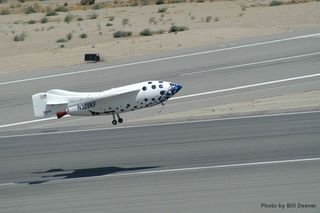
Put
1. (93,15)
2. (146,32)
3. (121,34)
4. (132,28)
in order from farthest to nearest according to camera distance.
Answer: (93,15) → (132,28) → (121,34) → (146,32)

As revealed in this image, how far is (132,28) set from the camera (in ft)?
257

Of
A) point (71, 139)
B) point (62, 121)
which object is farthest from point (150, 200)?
point (62, 121)

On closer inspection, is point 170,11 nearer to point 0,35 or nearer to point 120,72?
point 0,35

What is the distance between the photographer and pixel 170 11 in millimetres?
90812

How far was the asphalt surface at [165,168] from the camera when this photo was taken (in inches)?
1144

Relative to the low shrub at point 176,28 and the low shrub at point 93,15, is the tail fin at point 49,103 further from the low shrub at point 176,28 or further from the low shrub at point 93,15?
the low shrub at point 93,15

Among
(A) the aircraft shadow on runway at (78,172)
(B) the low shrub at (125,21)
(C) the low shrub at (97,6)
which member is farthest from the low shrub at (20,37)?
(A) the aircraft shadow on runway at (78,172)

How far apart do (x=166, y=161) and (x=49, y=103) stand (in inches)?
218

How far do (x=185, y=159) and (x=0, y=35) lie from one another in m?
47.3

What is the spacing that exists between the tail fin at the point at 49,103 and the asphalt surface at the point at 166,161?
272 cm

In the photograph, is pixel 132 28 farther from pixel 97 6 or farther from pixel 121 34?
pixel 97 6

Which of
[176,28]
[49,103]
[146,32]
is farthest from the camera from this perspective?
[176,28]

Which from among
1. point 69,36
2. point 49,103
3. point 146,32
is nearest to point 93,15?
point 69,36

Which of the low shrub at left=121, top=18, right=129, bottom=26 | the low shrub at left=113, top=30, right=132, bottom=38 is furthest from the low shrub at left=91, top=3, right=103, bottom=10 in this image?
the low shrub at left=113, top=30, right=132, bottom=38
